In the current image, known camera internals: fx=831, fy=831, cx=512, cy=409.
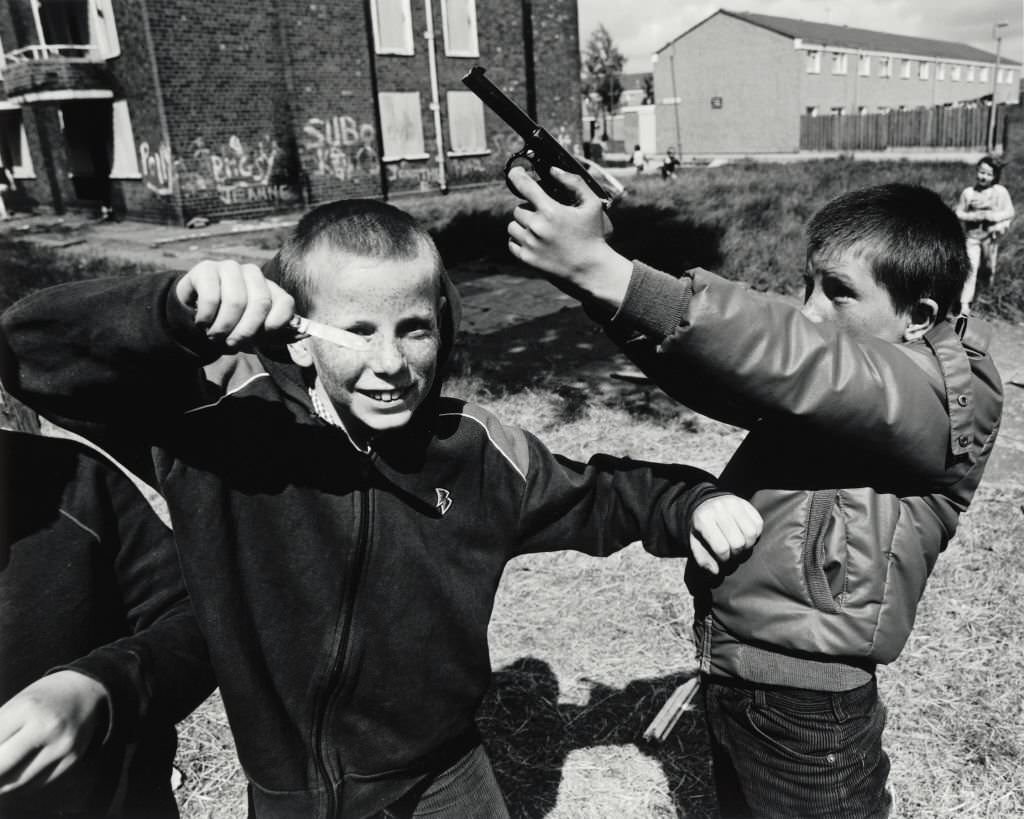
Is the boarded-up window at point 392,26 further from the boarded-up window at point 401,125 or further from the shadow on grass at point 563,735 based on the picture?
the shadow on grass at point 563,735

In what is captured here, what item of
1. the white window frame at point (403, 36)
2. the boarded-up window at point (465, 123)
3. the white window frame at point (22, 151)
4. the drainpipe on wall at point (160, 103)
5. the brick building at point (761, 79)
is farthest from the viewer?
the brick building at point (761, 79)

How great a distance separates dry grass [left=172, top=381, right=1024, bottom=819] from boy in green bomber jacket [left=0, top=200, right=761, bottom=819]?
1.09 m

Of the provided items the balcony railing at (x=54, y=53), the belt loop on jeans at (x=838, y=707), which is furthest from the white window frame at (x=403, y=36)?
the belt loop on jeans at (x=838, y=707)

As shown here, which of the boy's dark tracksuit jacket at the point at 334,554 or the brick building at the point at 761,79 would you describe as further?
the brick building at the point at 761,79

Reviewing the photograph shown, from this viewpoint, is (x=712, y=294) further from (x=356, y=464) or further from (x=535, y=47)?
(x=535, y=47)

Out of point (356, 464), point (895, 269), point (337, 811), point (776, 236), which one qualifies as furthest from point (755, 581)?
point (776, 236)

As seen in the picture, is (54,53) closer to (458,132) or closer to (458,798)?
(458,132)

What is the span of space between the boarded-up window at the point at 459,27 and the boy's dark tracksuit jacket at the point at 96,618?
22.7 meters

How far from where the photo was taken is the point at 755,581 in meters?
1.73

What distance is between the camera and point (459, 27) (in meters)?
22.3

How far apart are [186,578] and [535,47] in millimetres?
24742

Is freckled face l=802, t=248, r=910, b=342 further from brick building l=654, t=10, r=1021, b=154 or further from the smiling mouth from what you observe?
brick building l=654, t=10, r=1021, b=154

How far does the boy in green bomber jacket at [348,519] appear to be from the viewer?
1636 millimetres

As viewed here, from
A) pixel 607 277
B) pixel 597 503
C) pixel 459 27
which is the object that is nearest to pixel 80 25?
pixel 459 27
